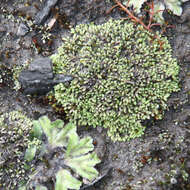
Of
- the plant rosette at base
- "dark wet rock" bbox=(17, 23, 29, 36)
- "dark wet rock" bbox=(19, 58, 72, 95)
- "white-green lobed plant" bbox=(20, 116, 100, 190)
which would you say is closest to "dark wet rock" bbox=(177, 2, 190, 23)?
the plant rosette at base

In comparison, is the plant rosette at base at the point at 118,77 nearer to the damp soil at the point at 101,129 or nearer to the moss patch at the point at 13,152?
the damp soil at the point at 101,129

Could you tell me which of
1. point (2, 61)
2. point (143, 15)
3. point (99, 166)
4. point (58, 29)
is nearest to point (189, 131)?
point (99, 166)

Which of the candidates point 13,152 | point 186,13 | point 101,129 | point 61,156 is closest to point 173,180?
point 101,129

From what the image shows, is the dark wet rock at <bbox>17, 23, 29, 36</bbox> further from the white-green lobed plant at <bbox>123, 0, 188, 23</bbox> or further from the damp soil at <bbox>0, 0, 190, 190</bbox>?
the white-green lobed plant at <bbox>123, 0, 188, 23</bbox>

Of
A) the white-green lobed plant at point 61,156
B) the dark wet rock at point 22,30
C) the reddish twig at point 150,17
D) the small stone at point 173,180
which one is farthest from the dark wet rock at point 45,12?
the small stone at point 173,180

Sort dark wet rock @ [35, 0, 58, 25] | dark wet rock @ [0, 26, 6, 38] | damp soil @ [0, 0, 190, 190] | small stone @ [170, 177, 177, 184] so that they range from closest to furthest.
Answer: small stone @ [170, 177, 177, 184] < damp soil @ [0, 0, 190, 190] < dark wet rock @ [35, 0, 58, 25] < dark wet rock @ [0, 26, 6, 38]

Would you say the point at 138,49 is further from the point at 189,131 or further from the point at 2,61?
the point at 2,61

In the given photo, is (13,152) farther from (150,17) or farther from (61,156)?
(150,17)
